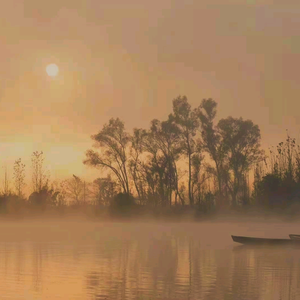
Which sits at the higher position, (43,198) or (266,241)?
(43,198)

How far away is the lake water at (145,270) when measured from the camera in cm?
2130

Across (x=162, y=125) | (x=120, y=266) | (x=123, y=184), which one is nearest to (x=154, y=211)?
(x=123, y=184)

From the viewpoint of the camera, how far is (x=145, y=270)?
27750mm

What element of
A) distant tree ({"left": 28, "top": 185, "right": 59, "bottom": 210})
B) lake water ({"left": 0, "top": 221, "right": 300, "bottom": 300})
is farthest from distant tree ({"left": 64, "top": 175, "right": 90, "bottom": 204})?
lake water ({"left": 0, "top": 221, "right": 300, "bottom": 300})

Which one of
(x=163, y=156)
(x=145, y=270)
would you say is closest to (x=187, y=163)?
(x=163, y=156)

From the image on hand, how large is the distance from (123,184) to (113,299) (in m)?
54.4

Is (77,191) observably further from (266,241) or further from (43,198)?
(266,241)

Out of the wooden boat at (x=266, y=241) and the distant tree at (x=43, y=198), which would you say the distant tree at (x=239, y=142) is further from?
the wooden boat at (x=266, y=241)

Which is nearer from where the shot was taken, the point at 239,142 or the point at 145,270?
the point at 145,270

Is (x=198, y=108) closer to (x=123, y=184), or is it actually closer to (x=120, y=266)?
(x=123, y=184)

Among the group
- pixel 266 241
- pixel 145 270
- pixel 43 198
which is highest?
pixel 43 198

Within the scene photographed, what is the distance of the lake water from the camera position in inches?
838

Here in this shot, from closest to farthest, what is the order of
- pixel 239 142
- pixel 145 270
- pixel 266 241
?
pixel 145 270, pixel 266 241, pixel 239 142

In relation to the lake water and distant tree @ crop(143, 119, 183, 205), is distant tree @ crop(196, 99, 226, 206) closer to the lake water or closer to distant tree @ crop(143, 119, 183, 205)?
distant tree @ crop(143, 119, 183, 205)
